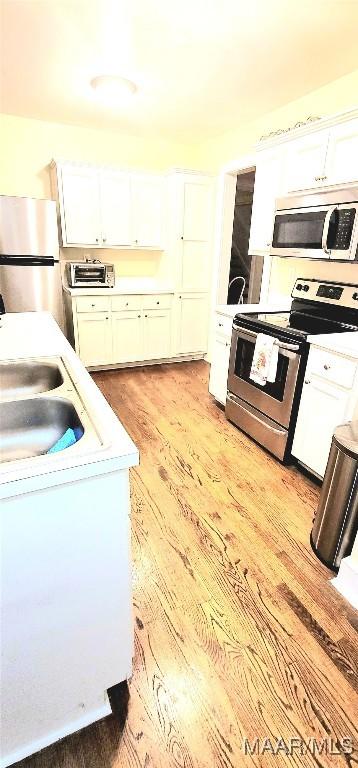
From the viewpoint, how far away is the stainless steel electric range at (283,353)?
2277 millimetres

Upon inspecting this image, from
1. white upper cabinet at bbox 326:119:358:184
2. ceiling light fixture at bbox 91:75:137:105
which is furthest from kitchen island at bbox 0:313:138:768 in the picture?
ceiling light fixture at bbox 91:75:137:105

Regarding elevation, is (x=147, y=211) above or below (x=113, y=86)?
below

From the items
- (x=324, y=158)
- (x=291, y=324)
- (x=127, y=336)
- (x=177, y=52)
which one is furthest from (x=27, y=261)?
(x=324, y=158)

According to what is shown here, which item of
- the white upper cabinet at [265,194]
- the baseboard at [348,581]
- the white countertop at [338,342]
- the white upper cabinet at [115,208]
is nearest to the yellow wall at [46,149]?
the white upper cabinet at [115,208]

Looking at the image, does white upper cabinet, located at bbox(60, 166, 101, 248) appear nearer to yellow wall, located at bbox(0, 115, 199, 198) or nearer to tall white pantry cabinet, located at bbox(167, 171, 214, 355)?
yellow wall, located at bbox(0, 115, 199, 198)

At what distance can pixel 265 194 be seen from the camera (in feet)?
9.46

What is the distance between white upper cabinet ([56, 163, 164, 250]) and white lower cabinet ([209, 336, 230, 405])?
1.82 m

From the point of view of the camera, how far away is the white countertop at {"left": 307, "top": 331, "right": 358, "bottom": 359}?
1909mm

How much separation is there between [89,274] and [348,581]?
349cm

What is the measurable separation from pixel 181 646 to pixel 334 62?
11.2ft

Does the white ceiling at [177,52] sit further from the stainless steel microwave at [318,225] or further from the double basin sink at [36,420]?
the double basin sink at [36,420]

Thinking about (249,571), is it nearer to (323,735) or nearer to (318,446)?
(323,735)

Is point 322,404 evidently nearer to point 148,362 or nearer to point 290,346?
point 290,346

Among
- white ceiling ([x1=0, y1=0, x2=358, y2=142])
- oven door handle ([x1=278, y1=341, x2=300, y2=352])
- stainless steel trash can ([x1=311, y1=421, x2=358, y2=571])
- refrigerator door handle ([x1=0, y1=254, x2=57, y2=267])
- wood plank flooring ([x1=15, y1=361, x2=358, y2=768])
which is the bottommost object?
wood plank flooring ([x1=15, y1=361, x2=358, y2=768])
